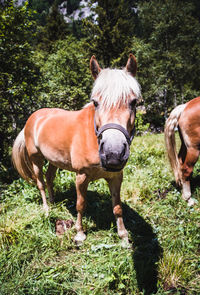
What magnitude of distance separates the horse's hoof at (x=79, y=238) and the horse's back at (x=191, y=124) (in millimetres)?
2322

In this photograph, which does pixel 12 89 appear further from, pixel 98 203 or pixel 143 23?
pixel 143 23

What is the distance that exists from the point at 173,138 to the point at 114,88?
2.21 metres

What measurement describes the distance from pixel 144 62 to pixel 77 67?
645 centimetres

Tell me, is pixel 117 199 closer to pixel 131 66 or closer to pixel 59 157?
pixel 59 157

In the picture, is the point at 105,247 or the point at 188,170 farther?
the point at 188,170

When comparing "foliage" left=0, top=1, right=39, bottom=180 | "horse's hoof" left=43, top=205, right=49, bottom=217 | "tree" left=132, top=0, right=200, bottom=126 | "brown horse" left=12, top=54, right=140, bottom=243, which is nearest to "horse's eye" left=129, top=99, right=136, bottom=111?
"brown horse" left=12, top=54, right=140, bottom=243

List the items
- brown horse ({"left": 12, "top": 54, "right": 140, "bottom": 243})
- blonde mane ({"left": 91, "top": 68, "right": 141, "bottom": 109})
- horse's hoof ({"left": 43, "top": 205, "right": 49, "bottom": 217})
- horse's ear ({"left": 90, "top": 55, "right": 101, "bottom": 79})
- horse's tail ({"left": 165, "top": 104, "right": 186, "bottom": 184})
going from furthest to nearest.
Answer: horse's tail ({"left": 165, "top": 104, "right": 186, "bottom": 184}), horse's hoof ({"left": 43, "top": 205, "right": 49, "bottom": 217}), horse's ear ({"left": 90, "top": 55, "right": 101, "bottom": 79}), blonde mane ({"left": 91, "top": 68, "right": 141, "bottom": 109}), brown horse ({"left": 12, "top": 54, "right": 140, "bottom": 243})

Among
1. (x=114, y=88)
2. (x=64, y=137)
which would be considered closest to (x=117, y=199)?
(x=64, y=137)

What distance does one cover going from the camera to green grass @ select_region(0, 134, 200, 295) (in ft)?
5.68

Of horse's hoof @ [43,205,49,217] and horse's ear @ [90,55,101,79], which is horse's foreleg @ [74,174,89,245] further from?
horse's ear @ [90,55,101,79]

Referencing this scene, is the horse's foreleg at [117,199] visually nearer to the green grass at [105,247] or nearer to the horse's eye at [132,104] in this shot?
the green grass at [105,247]

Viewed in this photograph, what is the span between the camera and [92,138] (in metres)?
2.04

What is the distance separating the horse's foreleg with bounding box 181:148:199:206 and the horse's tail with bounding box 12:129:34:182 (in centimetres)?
292

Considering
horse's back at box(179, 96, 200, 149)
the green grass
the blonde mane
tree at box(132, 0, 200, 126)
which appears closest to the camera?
the blonde mane
